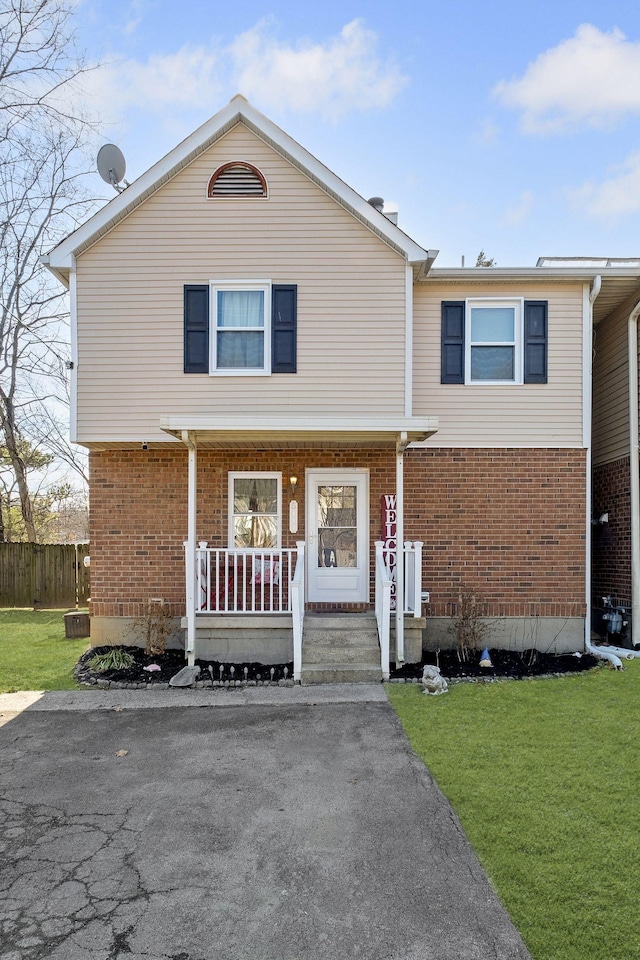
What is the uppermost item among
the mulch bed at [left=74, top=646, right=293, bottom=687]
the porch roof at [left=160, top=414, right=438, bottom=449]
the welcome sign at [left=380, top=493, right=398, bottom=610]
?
the porch roof at [left=160, top=414, right=438, bottom=449]

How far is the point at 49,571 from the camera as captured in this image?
1504 centimetres

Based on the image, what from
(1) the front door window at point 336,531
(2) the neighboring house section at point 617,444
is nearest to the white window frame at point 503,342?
(2) the neighboring house section at point 617,444

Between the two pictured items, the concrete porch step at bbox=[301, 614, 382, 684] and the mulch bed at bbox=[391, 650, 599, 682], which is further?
the mulch bed at bbox=[391, 650, 599, 682]

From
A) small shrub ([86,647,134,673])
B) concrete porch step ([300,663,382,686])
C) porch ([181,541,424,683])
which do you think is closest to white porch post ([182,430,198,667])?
porch ([181,541,424,683])

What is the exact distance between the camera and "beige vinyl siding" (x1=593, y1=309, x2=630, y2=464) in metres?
9.79

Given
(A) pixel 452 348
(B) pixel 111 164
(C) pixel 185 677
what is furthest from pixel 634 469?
(B) pixel 111 164

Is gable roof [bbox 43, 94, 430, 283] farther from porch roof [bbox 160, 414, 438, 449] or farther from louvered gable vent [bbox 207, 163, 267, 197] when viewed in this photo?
porch roof [bbox 160, 414, 438, 449]

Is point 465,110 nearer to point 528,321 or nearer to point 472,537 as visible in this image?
point 528,321

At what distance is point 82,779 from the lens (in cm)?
493

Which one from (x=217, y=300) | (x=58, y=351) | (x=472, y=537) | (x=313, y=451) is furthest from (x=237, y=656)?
(x=58, y=351)

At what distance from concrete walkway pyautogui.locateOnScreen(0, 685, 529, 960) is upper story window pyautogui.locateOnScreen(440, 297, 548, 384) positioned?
533 centimetres

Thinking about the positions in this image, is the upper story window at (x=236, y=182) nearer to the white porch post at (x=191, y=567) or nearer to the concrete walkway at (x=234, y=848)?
the white porch post at (x=191, y=567)

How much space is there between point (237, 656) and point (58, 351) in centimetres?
1562

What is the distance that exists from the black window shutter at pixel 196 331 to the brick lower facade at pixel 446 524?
1315 millimetres
